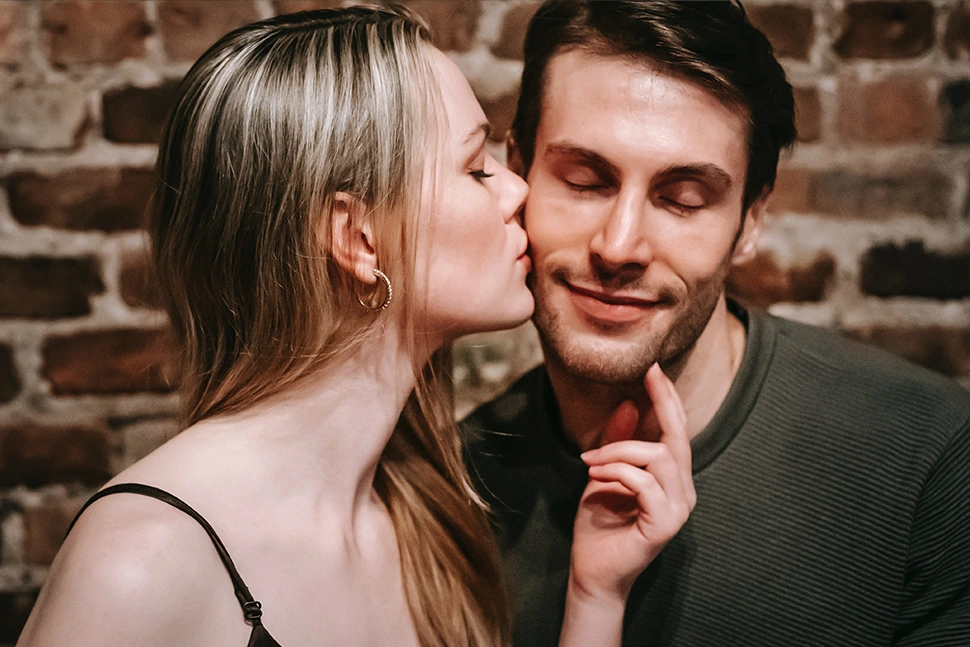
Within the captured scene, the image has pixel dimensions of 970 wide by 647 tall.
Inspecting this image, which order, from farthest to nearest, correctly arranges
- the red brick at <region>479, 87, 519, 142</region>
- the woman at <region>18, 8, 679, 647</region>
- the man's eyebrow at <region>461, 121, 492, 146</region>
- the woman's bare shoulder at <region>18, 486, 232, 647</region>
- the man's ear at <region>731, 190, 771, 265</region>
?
the red brick at <region>479, 87, 519, 142</region> < the man's ear at <region>731, 190, 771, 265</region> < the man's eyebrow at <region>461, 121, 492, 146</region> < the woman at <region>18, 8, 679, 647</region> < the woman's bare shoulder at <region>18, 486, 232, 647</region>

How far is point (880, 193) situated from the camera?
4.31 feet

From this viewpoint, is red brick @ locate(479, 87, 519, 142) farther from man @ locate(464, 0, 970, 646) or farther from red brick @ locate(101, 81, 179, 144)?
red brick @ locate(101, 81, 179, 144)

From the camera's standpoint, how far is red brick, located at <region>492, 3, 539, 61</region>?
1266mm

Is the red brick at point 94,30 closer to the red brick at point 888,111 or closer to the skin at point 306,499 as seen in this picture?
the skin at point 306,499

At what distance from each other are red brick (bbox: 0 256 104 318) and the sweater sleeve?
127cm

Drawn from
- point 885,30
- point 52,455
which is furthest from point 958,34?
point 52,455

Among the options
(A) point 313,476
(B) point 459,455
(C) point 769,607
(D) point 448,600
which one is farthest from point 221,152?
(C) point 769,607

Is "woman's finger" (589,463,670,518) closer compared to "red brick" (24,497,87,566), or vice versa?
"woman's finger" (589,463,670,518)

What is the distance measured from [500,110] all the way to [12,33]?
29.7 inches

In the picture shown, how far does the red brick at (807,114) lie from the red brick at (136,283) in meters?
1.07

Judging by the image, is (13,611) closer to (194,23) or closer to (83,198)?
(83,198)

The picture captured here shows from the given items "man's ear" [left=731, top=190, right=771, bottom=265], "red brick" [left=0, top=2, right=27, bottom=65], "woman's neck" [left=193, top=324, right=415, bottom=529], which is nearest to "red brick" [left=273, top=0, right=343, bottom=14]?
"red brick" [left=0, top=2, right=27, bottom=65]

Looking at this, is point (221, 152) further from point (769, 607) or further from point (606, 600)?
point (769, 607)

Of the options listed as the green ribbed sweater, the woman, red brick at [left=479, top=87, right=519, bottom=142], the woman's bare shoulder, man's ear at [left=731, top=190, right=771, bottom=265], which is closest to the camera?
the woman's bare shoulder
